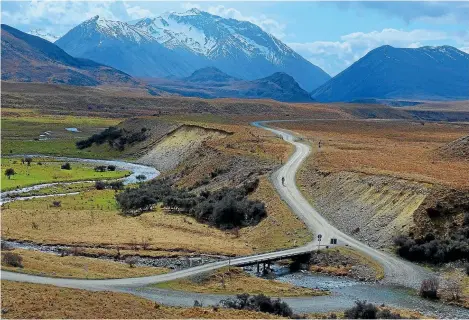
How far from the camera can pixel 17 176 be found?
102500 millimetres

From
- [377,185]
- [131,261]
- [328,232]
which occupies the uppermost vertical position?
[377,185]

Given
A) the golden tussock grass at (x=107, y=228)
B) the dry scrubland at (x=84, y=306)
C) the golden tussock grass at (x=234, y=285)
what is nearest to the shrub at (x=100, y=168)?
the golden tussock grass at (x=107, y=228)

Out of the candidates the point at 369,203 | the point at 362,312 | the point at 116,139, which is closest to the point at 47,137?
the point at 116,139

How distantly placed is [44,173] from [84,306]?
7621 centimetres

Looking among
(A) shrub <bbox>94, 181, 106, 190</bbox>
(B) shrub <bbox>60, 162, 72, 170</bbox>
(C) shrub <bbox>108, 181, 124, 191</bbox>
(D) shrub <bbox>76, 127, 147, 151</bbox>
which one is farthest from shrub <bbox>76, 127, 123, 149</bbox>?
(C) shrub <bbox>108, 181, 124, 191</bbox>

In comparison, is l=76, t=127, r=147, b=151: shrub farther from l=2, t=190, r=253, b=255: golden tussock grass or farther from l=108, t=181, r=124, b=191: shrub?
l=2, t=190, r=253, b=255: golden tussock grass

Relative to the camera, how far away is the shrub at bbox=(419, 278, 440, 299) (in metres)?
45.9

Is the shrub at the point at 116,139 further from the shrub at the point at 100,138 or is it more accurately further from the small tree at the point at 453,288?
the small tree at the point at 453,288

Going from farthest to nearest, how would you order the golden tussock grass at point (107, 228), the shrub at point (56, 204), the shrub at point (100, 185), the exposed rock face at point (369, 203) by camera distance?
the shrub at point (100, 185) → the shrub at point (56, 204) → the exposed rock face at point (369, 203) → the golden tussock grass at point (107, 228)

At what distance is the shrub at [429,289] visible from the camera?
45906 millimetres

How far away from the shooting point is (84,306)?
36375 mm

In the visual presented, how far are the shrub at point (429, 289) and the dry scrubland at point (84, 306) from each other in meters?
14.8

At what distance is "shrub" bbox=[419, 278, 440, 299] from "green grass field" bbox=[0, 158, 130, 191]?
66379mm

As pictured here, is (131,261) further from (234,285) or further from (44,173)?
(44,173)
